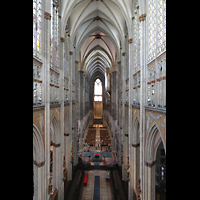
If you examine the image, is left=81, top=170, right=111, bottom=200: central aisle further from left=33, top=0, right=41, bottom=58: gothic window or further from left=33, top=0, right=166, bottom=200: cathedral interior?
left=33, top=0, right=41, bottom=58: gothic window

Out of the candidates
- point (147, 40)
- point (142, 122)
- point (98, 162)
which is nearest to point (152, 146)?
point (142, 122)

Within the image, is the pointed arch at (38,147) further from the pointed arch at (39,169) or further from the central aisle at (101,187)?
the central aisle at (101,187)

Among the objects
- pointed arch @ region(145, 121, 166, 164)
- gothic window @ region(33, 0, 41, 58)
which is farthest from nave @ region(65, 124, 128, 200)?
gothic window @ region(33, 0, 41, 58)

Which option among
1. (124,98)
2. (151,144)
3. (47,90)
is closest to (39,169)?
(47,90)

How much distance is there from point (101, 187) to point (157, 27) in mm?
15299

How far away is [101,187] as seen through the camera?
15.8m

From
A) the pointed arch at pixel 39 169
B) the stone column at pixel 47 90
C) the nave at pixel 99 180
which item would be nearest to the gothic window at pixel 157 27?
the stone column at pixel 47 90

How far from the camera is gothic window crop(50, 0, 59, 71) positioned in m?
10.8

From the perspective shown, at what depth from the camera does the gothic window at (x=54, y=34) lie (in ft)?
35.5

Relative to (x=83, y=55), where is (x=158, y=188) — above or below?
below

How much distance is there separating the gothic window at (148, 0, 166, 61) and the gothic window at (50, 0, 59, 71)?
256 inches
